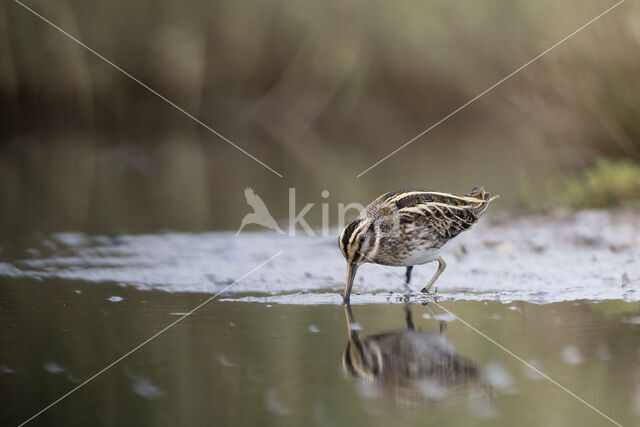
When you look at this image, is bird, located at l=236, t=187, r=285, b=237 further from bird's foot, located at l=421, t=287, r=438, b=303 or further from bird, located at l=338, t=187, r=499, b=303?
bird's foot, located at l=421, t=287, r=438, b=303

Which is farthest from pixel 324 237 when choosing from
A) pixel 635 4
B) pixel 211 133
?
pixel 211 133

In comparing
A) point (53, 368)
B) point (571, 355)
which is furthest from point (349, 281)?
point (53, 368)

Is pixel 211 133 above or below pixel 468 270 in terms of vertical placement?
above

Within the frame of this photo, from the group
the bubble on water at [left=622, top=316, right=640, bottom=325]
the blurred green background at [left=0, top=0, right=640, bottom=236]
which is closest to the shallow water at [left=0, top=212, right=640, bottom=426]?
the bubble on water at [left=622, top=316, right=640, bottom=325]

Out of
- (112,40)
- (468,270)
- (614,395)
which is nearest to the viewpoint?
(614,395)

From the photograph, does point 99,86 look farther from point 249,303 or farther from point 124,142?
point 249,303

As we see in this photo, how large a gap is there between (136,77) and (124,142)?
1.71m

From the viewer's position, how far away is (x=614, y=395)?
13.6 ft

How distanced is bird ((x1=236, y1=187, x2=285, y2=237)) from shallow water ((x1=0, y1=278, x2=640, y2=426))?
4.46 metres

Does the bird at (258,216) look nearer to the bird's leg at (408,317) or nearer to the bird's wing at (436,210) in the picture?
the bird's wing at (436,210)

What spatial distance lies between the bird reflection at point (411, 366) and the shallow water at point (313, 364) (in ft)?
0.04

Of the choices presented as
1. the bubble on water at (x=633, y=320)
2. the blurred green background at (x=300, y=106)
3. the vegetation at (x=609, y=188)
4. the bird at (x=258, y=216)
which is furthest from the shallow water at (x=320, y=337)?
the blurred green background at (x=300, y=106)

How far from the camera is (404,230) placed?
7.05 meters

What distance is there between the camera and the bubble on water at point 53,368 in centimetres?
480
